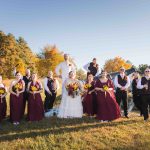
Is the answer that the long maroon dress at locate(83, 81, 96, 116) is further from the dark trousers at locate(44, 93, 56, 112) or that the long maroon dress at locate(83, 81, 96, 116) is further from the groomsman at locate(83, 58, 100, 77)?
the dark trousers at locate(44, 93, 56, 112)

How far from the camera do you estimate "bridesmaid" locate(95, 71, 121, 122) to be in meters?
12.9

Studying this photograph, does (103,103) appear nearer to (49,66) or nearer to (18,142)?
(18,142)

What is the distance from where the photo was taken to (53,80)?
14711mm

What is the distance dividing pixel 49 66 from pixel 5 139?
139 feet

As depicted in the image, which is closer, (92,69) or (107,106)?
(107,106)

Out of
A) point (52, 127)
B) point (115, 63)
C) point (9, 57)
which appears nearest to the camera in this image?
point (52, 127)

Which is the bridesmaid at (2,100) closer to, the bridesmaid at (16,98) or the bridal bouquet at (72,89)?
the bridesmaid at (16,98)

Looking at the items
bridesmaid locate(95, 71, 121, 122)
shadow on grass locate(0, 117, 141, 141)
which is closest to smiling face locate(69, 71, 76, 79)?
bridesmaid locate(95, 71, 121, 122)

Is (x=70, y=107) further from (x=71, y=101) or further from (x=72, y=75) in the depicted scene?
(x=72, y=75)

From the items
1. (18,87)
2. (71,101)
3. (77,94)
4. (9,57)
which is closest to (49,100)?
(71,101)

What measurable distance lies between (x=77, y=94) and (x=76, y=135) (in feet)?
10.7

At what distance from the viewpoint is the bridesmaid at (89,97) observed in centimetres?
1431

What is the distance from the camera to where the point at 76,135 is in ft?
35.9

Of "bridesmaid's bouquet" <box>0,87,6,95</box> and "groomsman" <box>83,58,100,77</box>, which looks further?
"groomsman" <box>83,58,100,77</box>
